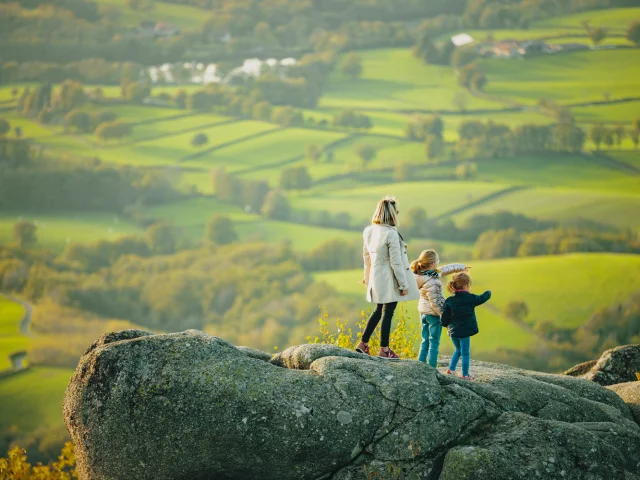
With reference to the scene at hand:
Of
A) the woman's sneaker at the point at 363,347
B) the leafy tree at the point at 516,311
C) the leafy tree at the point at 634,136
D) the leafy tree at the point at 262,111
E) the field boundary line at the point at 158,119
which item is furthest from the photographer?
the leafy tree at the point at 262,111

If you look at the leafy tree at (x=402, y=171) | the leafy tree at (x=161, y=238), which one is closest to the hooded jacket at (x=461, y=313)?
the leafy tree at (x=161, y=238)

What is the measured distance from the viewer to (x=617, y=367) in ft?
68.2

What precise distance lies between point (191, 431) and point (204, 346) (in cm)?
141

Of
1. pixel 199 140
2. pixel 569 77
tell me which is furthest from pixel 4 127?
pixel 569 77

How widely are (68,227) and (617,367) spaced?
144296 mm

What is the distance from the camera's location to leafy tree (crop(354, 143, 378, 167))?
159625 mm

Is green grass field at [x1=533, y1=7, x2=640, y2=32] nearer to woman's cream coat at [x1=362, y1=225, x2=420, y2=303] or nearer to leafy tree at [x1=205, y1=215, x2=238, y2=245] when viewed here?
leafy tree at [x1=205, y1=215, x2=238, y2=245]

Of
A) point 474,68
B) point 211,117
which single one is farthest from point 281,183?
point 474,68

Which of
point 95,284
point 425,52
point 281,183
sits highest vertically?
point 425,52

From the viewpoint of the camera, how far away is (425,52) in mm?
191375

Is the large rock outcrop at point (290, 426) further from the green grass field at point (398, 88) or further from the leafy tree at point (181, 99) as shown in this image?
the leafy tree at point (181, 99)

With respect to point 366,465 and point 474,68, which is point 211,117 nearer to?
point 474,68

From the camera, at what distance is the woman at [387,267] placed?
1617 cm

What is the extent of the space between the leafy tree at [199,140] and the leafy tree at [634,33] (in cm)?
7987
